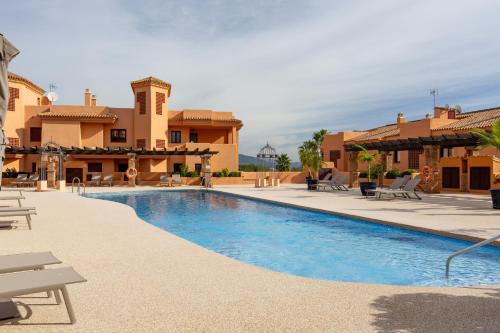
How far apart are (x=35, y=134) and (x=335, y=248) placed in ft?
112

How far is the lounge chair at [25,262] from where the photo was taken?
3675 mm

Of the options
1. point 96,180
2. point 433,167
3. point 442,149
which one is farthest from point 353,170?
point 96,180

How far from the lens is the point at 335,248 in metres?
8.63

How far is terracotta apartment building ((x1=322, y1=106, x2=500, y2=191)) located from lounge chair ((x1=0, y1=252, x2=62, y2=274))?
1701 centimetres

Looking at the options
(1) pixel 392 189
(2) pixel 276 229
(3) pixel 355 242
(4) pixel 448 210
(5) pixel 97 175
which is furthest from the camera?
(5) pixel 97 175

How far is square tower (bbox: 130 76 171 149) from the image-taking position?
115 ft

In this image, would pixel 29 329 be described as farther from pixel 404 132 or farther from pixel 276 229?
pixel 404 132

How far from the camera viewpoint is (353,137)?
41.8m

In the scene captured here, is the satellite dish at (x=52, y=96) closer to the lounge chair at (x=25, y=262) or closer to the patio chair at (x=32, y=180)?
the patio chair at (x=32, y=180)

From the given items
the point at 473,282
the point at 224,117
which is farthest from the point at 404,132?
the point at 473,282

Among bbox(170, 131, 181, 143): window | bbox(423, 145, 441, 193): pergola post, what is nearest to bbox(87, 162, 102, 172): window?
bbox(170, 131, 181, 143): window

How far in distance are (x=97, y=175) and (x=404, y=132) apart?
2675cm

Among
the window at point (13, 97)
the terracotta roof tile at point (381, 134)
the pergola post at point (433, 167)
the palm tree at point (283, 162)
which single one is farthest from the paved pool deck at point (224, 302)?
the palm tree at point (283, 162)

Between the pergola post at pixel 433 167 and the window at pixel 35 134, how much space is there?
106 feet
